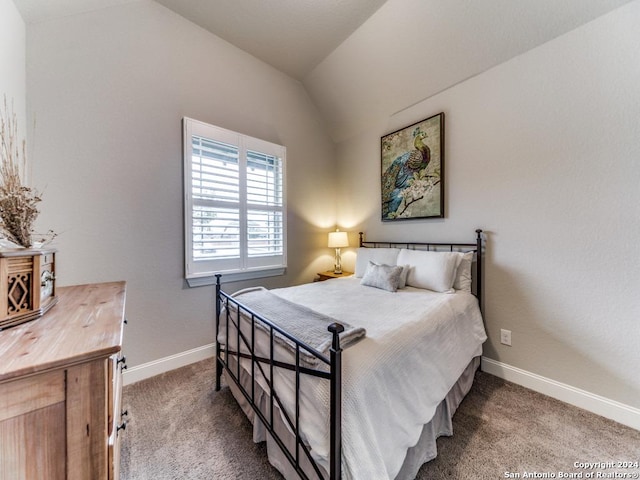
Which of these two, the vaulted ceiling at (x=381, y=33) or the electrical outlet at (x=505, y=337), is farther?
the electrical outlet at (x=505, y=337)

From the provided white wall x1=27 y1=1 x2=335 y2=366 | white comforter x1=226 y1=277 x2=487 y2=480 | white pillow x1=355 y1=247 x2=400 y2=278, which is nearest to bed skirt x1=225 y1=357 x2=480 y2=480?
white comforter x1=226 y1=277 x2=487 y2=480

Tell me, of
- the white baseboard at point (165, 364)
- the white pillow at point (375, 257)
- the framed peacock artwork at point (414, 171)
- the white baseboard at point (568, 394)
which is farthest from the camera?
the white pillow at point (375, 257)

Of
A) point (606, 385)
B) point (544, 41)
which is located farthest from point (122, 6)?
point (606, 385)

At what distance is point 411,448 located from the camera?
1282 millimetres

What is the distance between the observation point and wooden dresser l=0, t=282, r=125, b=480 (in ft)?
1.87

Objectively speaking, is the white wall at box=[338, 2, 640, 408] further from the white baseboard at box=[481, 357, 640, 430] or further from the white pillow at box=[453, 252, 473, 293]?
the white pillow at box=[453, 252, 473, 293]

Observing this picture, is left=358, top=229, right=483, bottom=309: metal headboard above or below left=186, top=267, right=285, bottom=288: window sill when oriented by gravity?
above

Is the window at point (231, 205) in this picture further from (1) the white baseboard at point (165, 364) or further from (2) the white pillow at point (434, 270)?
(2) the white pillow at point (434, 270)

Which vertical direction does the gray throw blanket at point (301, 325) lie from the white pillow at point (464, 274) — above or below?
below

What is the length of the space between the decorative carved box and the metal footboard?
0.89m

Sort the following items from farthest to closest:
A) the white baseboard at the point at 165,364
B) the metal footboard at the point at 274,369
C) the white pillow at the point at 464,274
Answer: the white pillow at the point at 464,274, the white baseboard at the point at 165,364, the metal footboard at the point at 274,369

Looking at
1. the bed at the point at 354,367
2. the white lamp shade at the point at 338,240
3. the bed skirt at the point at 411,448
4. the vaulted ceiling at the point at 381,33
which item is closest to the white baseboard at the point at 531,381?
the bed at the point at 354,367

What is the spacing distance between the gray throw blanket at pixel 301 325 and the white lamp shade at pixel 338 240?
1.71 meters

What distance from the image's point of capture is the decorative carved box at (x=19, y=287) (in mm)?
789
